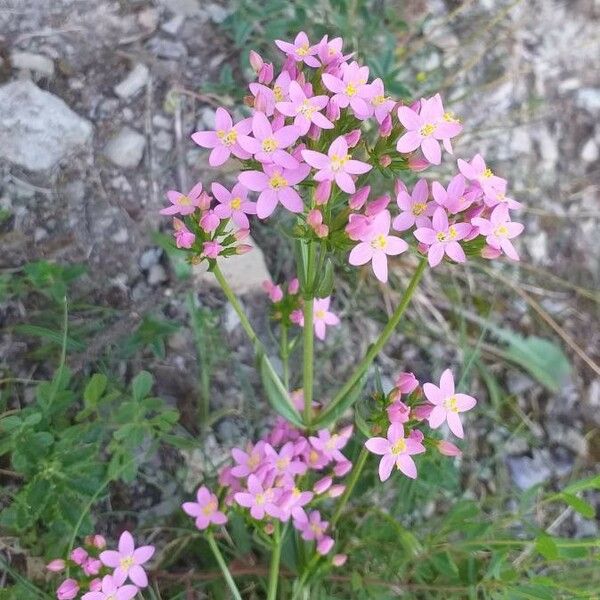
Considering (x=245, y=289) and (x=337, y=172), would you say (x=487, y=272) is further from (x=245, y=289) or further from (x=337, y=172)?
(x=337, y=172)

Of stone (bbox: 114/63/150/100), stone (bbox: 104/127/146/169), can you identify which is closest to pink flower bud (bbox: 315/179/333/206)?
stone (bbox: 104/127/146/169)

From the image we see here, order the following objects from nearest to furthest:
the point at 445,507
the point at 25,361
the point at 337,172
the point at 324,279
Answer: the point at 337,172
the point at 324,279
the point at 25,361
the point at 445,507

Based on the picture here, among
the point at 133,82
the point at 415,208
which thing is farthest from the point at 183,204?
the point at 133,82

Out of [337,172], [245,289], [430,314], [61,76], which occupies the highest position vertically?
[337,172]

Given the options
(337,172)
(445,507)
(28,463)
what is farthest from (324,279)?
(445,507)

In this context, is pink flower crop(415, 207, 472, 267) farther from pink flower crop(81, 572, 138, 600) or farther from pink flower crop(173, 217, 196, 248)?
pink flower crop(81, 572, 138, 600)
